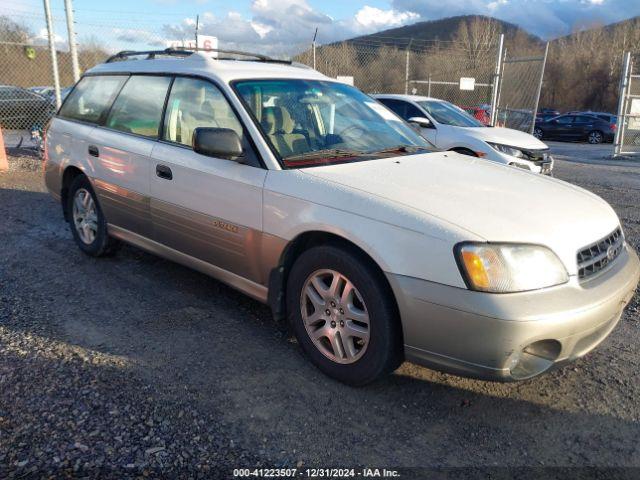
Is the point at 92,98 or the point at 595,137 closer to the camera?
the point at 92,98

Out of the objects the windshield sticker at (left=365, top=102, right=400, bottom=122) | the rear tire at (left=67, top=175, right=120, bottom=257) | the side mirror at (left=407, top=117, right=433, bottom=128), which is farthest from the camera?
the side mirror at (left=407, top=117, right=433, bottom=128)

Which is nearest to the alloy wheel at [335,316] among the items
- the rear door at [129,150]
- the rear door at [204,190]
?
Answer: the rear door at [204,190]

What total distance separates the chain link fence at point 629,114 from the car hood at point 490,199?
482 inches

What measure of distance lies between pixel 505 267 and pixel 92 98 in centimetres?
406

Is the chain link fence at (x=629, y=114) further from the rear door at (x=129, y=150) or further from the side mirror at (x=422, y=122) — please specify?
the rear door at (x=129, y=150)

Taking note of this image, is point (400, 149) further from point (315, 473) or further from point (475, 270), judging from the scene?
point (315, 473)

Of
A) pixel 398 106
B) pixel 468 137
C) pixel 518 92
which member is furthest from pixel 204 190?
pixel 518 92

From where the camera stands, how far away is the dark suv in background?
78.3 feet

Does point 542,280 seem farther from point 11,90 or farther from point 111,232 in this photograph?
point 11,90

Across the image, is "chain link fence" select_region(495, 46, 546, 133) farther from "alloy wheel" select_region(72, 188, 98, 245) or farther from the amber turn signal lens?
the amber turn signal lens

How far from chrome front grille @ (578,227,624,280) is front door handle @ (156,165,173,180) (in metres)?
2.67

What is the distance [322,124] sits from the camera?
12.3 ft

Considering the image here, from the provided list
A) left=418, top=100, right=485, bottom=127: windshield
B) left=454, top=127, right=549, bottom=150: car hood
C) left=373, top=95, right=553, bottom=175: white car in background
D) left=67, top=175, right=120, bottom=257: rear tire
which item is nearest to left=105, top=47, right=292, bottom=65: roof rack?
left=67, top=175, right=120, bottom=257: rear tire

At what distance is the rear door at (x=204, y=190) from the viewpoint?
3348 millimetres
